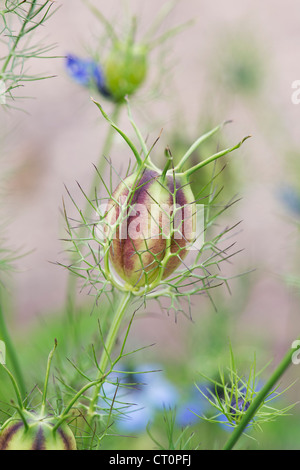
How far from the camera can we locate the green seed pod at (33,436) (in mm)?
250

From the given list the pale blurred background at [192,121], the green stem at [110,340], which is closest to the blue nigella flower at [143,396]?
the pale blurred background at [192,121]

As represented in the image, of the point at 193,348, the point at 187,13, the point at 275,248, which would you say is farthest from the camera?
the point at 187,13

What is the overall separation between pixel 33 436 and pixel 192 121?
0.70 meters

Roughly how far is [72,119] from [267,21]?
0.65 metres

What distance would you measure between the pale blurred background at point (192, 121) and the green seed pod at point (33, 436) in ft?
1.65

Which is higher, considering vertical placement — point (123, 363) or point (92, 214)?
point (92, 214)

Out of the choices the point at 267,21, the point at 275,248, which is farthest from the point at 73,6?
the point at 275,248

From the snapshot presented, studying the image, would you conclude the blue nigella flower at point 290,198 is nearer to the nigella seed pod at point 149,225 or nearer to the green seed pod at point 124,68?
the green seed pod at point 124,68

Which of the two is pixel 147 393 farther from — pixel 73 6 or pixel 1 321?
pixel 73 6

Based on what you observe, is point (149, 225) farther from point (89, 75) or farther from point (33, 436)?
point (89, 75)

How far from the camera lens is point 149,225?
281mm

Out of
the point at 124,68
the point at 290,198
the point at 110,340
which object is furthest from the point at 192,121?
the point at 110,340
